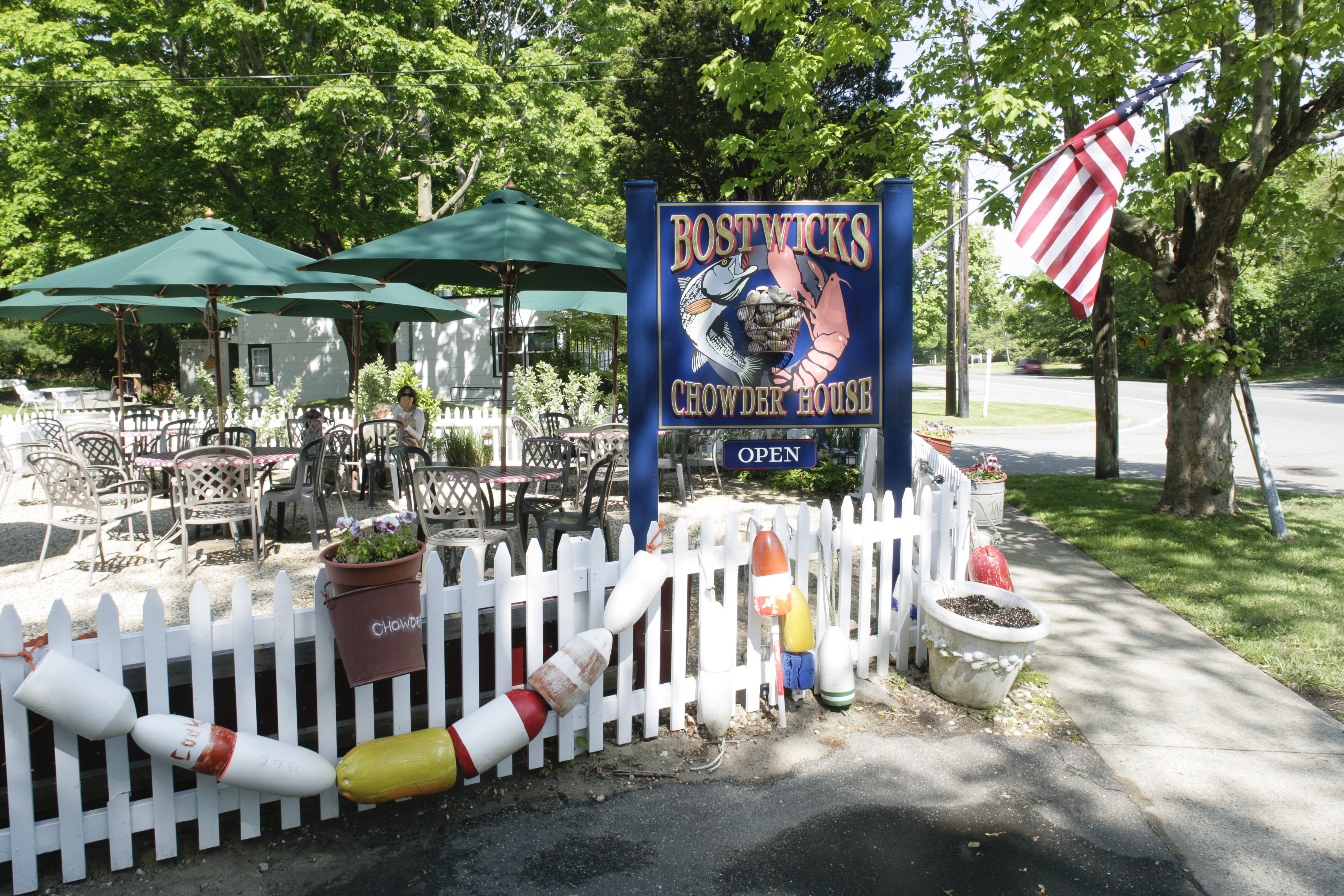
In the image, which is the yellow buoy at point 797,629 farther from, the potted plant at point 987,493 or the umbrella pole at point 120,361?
the umbrella pole at point 120,361

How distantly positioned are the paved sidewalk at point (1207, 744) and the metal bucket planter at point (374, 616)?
310 centimetres

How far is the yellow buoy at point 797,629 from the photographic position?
13.3 feet

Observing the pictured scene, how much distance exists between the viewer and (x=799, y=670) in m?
4.10

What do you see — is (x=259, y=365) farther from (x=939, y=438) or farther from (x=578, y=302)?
(x=939, y=438)

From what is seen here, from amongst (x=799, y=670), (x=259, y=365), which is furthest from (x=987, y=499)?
(x=259, y=365)

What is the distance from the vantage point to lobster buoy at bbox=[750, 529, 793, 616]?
396 centimetres

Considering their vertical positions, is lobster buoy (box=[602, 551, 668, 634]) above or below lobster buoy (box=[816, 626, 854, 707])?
above

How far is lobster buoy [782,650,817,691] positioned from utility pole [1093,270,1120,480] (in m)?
9.27

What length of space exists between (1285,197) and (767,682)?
8.57 m

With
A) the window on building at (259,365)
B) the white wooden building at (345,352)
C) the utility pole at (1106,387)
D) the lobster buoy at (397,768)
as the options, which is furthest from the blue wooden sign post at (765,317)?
the window on building at (259,365)

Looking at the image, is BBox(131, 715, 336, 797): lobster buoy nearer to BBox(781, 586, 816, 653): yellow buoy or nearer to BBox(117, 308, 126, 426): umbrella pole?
BBox(781, 586, 816, 653): yellow buoy

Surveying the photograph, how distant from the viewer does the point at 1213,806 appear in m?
3.35

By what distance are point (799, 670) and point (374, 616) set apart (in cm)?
210

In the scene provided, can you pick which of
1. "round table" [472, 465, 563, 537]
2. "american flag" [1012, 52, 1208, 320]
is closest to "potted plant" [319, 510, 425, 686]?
"round table" [472, 465, 563, 537]
